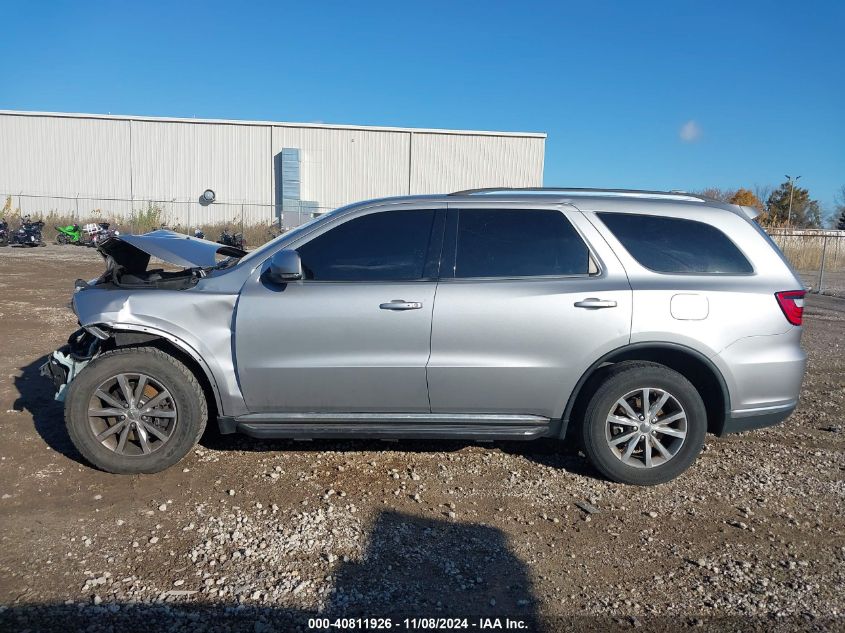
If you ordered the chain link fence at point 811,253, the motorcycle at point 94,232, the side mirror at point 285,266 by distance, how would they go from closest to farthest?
the side mirror at point 285,266
the chain link fence at point 811,253
the motorcycle at point 94,232

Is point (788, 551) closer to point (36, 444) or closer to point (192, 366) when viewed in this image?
point (192, 366)

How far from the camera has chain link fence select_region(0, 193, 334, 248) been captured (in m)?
31.5

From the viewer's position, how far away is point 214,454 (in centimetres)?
451

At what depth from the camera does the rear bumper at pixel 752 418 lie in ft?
13.4

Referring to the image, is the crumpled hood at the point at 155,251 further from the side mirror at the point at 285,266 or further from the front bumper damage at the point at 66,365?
the side mirror at the point at 285,266

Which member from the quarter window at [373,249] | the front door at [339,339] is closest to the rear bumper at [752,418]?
the front door at [339,339]

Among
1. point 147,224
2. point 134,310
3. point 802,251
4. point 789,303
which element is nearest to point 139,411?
point 134,310

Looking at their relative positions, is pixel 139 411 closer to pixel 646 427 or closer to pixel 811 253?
pixel 646 427

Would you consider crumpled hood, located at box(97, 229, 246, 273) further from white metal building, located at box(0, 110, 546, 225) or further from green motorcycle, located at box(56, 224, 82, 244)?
white metal building, located at box(0, 110, 546, 225)

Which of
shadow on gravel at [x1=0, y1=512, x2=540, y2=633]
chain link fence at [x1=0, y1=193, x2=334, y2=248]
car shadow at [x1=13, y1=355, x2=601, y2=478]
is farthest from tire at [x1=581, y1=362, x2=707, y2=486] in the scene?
chain link fence at [x1=0, y1=193, x2=334, y2=248]

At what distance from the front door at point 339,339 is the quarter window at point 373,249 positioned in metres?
0.01

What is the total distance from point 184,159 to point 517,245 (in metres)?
32.2

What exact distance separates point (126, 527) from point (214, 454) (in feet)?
3.48

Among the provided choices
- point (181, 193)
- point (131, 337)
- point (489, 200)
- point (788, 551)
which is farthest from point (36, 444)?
point (181, 193)
